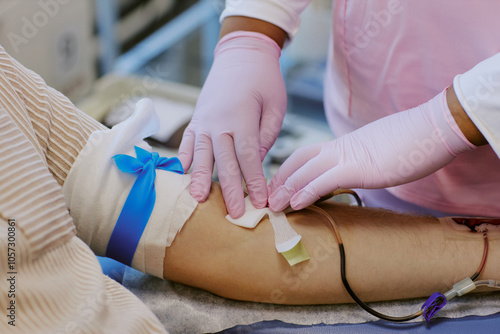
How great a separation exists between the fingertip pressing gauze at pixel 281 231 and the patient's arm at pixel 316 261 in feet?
0.04

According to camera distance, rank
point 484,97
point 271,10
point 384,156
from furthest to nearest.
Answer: point 271,10 < point 384,156 < point 484,97

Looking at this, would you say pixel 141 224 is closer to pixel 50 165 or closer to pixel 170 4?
pixel 50 165

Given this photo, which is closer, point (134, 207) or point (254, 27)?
point (134, 207)

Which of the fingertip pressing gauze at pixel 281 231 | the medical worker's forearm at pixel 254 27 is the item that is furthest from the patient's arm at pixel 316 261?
the medical worker's forearm at pixel 254 27

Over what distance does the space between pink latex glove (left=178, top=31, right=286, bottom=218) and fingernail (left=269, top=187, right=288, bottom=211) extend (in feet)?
0.10

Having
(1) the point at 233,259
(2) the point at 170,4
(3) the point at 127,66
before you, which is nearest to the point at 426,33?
(1) the point at 233,259

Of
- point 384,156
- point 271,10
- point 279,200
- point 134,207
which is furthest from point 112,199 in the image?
point 271,10

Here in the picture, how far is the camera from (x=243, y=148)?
1.06 m

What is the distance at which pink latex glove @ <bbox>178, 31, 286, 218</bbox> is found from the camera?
101 centimetres

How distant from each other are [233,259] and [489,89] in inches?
21.1

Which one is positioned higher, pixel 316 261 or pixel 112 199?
pixel 112 199

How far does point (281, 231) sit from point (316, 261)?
0.08 metres

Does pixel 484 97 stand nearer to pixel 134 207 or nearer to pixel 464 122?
pixel 464 122

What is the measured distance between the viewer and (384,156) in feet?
3.19
